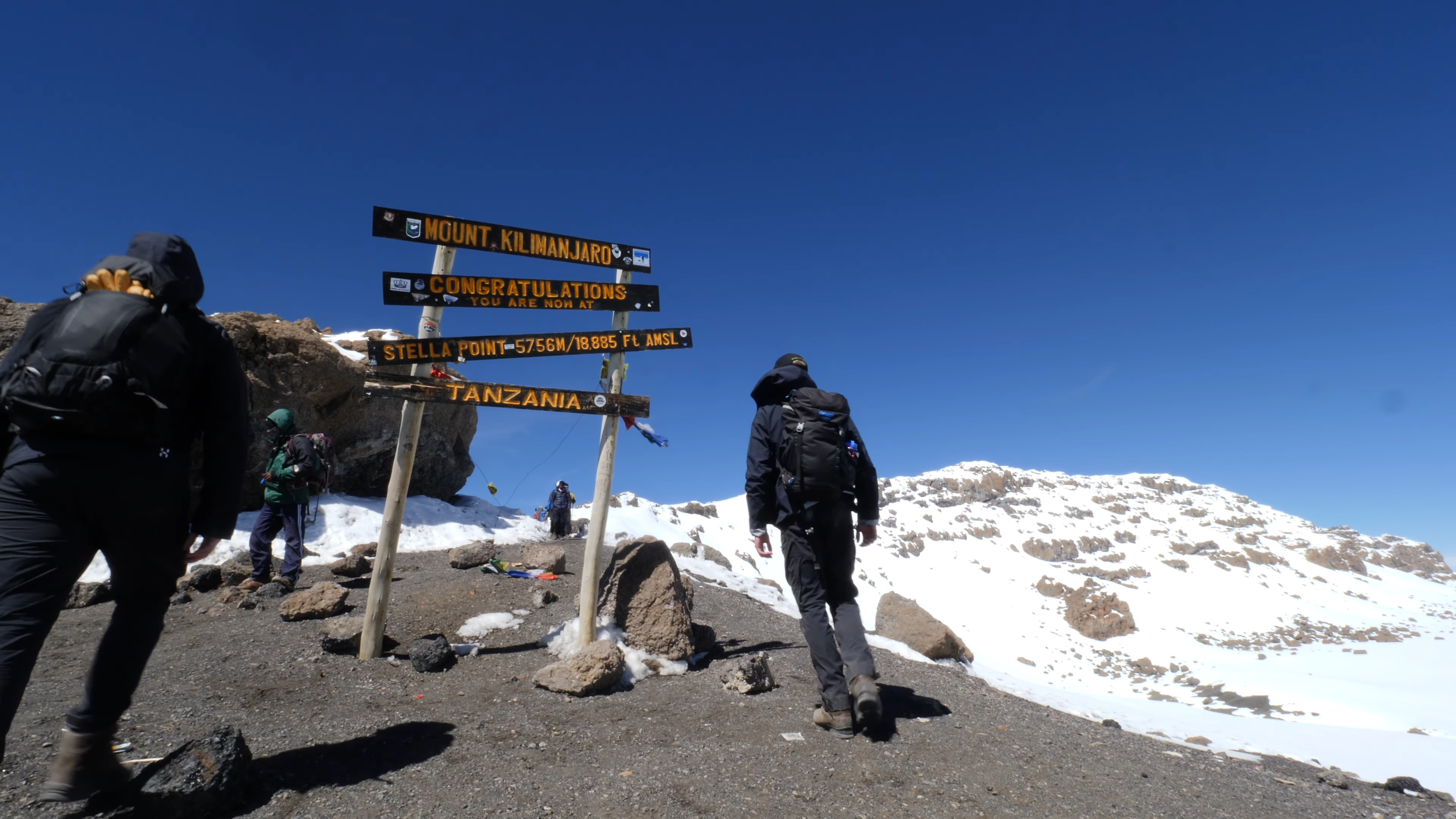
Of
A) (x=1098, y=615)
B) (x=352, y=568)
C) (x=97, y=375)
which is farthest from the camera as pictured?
(x=1098, y=615)

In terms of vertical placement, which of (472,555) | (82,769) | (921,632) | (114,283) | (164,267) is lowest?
(921,632)

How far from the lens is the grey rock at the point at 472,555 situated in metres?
8.74

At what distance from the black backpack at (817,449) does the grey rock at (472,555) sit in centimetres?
623

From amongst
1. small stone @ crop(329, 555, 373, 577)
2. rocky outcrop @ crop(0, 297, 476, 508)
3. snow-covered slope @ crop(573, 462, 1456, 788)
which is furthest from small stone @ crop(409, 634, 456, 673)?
rocky outcrop @ crop(0, 297, 476, 508)

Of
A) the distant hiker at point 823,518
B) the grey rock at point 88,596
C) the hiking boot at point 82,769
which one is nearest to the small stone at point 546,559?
the grey rock at point 88,596

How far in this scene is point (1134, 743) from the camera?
435cm

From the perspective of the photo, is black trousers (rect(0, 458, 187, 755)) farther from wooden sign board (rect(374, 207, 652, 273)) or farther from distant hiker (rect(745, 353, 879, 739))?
wooden sign board (rect(374, 207, 652, 273))

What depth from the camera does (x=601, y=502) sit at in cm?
573

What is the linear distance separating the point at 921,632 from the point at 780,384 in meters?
5.78

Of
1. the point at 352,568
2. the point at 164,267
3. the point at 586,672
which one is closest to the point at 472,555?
the point at 352,568

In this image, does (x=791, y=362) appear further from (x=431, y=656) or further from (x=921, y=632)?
(x=921, y=632)

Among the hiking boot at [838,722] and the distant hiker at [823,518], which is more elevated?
the distant hiker at [823,518]

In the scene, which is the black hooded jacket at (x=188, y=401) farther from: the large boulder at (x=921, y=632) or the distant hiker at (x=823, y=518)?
the large boulder at (x=921, y=632)

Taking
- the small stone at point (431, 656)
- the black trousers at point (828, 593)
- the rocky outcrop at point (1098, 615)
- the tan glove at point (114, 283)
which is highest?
the tan glove at point (114, 283)
